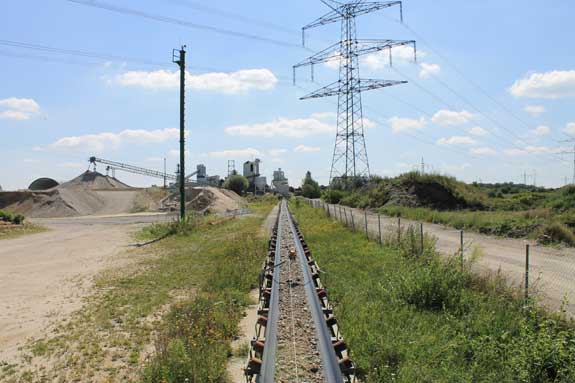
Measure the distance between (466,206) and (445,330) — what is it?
32963 mm

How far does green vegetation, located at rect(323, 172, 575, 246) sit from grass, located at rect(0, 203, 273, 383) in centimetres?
1150

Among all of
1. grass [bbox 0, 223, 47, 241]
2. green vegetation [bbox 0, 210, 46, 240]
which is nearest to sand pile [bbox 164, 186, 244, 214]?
green vegetation [bbox 0, 210, 46, 240]

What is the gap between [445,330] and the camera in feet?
20.8

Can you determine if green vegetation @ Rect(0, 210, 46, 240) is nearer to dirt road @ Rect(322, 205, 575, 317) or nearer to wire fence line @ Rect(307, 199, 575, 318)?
wire fence line @ Rect(307, 199, 575, 318)

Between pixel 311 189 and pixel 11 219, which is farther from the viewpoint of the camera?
pixel 311 189

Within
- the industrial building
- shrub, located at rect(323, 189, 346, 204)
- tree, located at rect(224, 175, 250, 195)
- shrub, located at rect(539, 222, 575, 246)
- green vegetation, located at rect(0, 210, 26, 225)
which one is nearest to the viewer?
shrub, located at rect(539, 222, 575, 246)

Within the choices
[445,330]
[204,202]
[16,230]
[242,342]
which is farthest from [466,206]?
[242,342]

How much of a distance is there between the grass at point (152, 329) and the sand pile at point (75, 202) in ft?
121

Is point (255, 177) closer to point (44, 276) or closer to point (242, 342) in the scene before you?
point (44, 276)

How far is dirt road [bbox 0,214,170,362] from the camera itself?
26.6 ft

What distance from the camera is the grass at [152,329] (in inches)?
217

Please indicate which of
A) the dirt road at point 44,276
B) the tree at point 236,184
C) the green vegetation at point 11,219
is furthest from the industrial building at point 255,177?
the dirt road at point 44,276

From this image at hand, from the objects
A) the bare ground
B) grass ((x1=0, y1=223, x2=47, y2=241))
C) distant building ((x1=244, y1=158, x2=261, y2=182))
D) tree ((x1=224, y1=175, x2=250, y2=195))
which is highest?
distant building ((x1=244, y1=158, x2=261, y2=182))

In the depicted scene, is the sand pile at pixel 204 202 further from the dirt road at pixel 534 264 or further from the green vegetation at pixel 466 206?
the dirt road at pixel 534 264
